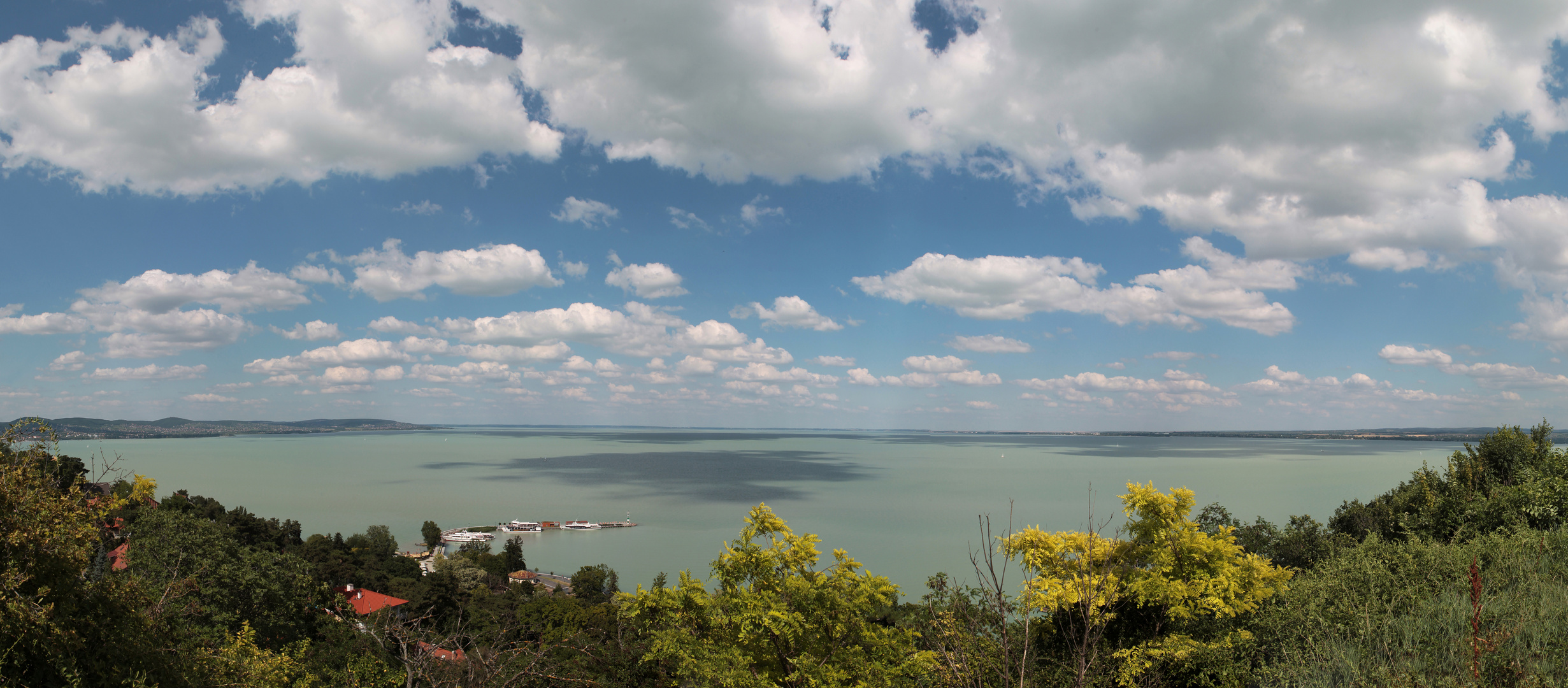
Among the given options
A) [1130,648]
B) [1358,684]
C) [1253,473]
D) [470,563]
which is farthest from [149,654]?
[1253,473]

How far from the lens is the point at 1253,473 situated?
12344 centimetres

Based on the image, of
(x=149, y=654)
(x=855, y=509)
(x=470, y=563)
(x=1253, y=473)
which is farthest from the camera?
(x=1253, y=473)

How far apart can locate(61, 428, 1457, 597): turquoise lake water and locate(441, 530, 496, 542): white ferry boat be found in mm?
3353

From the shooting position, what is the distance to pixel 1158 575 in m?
12.6

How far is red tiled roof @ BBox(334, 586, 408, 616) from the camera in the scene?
3259cm

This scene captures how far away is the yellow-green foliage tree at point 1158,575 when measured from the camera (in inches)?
476

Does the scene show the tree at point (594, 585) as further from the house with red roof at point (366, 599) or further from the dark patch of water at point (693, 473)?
the dark patch of water at point (693, 473)

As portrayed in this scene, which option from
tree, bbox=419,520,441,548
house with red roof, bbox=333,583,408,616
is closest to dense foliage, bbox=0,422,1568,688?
house with red roof, bbox=333,583,408,616

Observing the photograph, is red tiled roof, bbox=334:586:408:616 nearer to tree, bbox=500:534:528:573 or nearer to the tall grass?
tree, bbox=500:534:528:573

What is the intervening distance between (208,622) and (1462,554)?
27.5 meters

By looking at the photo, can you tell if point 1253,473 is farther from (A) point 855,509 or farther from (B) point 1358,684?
(B) point 1358,684

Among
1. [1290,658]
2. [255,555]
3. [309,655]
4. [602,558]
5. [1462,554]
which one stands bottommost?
[602,558]

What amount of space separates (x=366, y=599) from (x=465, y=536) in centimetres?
3788

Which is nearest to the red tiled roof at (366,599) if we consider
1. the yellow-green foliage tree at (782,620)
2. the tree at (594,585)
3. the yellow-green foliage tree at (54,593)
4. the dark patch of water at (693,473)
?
the tree at (594,585)
